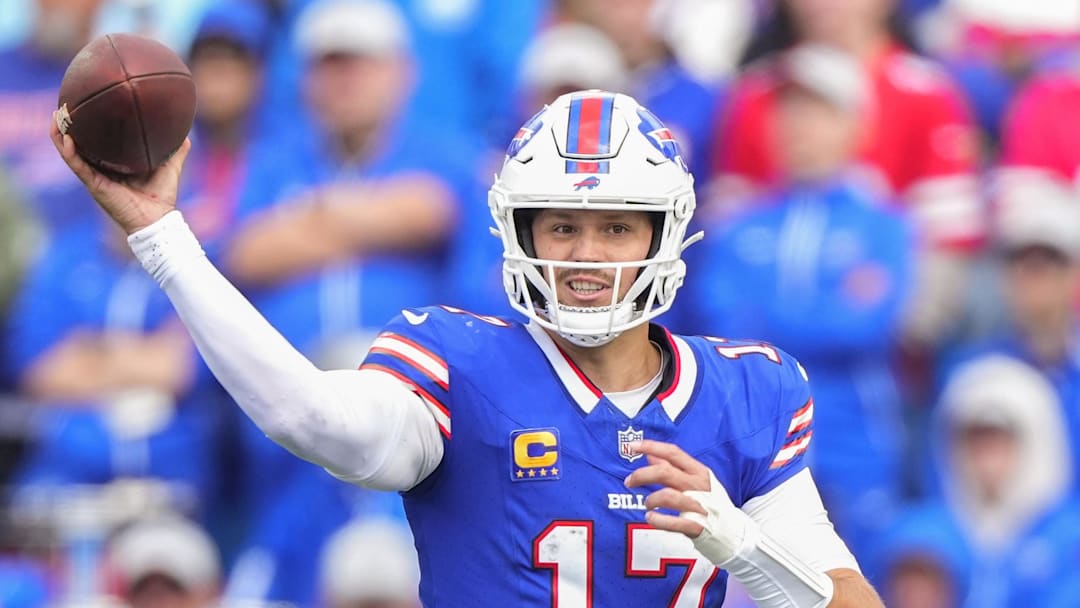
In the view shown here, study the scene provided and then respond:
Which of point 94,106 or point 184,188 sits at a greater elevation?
point 94,106

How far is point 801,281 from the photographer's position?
6.62m

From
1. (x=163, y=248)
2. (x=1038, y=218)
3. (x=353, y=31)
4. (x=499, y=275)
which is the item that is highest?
(x=163, y=248)

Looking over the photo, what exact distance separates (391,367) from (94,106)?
0.70m

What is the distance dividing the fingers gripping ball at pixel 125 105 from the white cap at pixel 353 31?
3.36 m

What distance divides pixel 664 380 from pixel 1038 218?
3.28 meters

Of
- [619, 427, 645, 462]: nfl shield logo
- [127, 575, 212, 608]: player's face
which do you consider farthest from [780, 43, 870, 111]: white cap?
[619, 427, 645, 462]: nfl shield logo

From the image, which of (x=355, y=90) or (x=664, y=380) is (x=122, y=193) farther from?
(x=355, y=90)

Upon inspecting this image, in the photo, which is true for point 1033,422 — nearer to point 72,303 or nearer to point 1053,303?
point 1053,303

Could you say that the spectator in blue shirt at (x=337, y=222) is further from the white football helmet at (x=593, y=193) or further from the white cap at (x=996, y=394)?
the white football helmet at (x=593, y=193)

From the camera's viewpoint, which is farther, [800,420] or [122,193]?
[800,420]

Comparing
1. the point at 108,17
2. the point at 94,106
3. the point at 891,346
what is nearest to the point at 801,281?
the point at 891,346

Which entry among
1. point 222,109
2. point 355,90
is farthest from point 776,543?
point 222,109

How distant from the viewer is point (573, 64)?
6.75m

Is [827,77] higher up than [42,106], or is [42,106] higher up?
[827,77]
